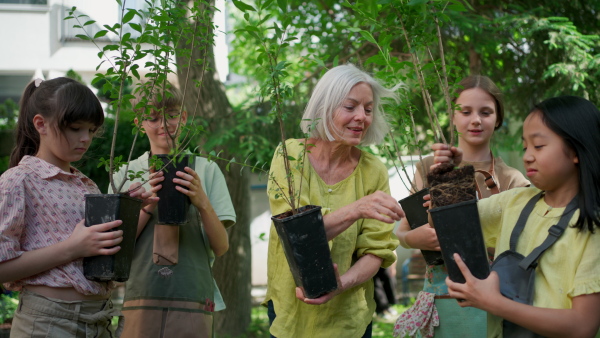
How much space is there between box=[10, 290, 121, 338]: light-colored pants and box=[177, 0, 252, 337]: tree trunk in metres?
3.88

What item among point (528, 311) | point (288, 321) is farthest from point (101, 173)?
point (528, 311)

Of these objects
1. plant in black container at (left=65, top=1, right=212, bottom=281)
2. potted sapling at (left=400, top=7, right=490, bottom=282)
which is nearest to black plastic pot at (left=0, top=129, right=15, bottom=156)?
plant in black container at (left=65, top=1, right=212, bottom=281)

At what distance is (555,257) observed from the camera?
2033 millimetres

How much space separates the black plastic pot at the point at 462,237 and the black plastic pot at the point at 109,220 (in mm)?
1138

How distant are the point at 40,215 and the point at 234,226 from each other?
4.09m

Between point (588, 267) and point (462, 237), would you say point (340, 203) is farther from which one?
point (588, 267)

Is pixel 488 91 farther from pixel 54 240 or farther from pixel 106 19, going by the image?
pixel 106 19

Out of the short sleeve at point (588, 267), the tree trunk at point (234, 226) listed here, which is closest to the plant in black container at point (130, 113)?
the short sleeve at point (588, 267)

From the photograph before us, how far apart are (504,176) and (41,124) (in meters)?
2.08

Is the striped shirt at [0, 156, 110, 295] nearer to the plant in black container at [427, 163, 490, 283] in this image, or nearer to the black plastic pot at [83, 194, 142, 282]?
the black plastic pot at [83, 194, 142, 282]

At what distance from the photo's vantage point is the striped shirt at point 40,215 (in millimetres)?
2359

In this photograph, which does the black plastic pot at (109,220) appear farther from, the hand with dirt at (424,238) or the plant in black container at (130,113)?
the hand with dirt at (424,238)

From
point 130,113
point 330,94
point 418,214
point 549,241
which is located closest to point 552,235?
point 549,241

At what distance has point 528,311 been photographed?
6.40ft
